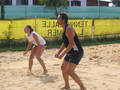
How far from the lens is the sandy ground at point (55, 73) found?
5.93 m

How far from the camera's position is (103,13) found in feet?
114

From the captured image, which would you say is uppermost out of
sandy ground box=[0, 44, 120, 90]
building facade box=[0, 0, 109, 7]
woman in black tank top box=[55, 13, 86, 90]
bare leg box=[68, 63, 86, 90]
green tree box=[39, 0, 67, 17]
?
building facade box=[0, 0, 109, 7]

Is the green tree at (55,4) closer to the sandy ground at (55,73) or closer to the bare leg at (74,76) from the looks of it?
the sandy ground at (55,73)

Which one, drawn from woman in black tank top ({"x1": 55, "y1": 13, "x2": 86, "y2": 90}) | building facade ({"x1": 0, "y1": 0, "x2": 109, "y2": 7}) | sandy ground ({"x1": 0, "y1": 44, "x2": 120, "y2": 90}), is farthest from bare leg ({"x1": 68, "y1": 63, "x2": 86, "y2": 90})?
building facade ({"x1": 0, "y1": 0, "x2": 109, "y2": 7})

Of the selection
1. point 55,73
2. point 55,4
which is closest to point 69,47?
point 55,73

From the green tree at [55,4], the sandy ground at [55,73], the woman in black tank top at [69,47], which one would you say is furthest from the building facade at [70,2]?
the woman in black tank top at [69,47]

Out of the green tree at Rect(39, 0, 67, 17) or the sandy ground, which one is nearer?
the sandy ground

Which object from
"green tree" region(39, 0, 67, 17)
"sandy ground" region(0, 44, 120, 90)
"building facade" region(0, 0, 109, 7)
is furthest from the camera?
"building facade" region(0, 0, 109, 7)

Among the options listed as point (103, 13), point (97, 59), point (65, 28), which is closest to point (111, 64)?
point (97, 59)

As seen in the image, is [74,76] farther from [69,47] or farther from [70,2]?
[70,2]

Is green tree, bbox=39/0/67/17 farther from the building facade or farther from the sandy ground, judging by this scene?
the sandy ground

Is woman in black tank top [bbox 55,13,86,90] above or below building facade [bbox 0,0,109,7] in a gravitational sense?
below

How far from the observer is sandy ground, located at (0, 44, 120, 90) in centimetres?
593

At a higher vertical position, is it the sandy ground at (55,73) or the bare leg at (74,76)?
the bare leg at (74,76)
